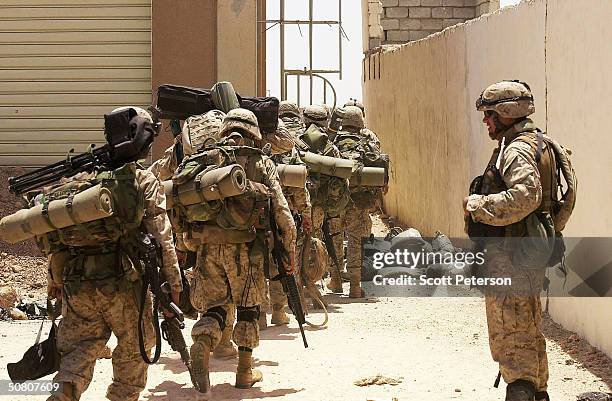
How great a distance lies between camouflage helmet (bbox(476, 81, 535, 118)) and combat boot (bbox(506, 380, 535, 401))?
1405mm

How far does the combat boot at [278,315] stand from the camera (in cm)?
965

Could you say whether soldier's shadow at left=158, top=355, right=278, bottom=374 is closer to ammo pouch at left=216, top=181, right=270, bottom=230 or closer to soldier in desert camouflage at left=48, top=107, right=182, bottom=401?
ammo pouch at left=216, top=181, right=270, bottom=230

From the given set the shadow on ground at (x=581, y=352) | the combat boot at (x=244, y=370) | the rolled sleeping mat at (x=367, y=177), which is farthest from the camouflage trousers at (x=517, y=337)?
the rolled sleeping mat at (x=367, y=177)

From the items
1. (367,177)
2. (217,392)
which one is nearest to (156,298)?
(217,392)

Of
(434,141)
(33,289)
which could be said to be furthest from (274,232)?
(434,141)

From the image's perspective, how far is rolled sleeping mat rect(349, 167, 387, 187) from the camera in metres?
11.2

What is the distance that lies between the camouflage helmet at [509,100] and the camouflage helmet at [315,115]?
5.01 meters

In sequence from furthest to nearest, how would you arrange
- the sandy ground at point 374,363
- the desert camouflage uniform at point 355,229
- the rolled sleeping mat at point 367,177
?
the desert camouflage uniform at point 355,229, the rolled sleeping mat at point 367,177, the sandy ground at point 374,363

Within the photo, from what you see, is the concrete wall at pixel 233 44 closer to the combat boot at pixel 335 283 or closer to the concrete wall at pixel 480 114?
the concrete wall at pixel 480 114

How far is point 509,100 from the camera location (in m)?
5.89

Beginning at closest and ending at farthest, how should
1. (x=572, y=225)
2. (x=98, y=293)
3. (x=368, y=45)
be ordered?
(x=98, y=293), (x=572, y=225), (x=368, y=45)

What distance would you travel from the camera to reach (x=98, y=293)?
552cm

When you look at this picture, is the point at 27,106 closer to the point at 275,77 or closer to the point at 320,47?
the point at 275,77

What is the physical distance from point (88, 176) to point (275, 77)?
43.0 m
